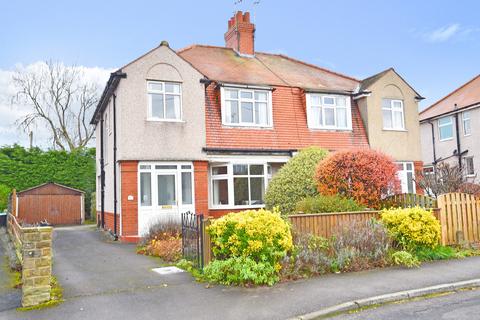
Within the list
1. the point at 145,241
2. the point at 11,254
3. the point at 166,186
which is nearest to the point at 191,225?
the point at 145,241

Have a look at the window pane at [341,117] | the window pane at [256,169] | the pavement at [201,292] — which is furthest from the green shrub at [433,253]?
the window pane at [341,117]

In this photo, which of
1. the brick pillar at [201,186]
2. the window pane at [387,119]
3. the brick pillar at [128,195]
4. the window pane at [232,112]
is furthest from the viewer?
the window pane at [387,119]

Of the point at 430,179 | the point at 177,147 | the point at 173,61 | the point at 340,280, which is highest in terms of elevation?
the point at 173,61

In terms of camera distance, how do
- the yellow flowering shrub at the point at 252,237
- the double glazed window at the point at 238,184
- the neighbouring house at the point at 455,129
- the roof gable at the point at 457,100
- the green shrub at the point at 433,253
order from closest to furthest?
the yellow flowering shrub at the point at 252,237 < the green shrub at the point at 433,253 < the double glazed window at the point at 238,184 < the neighbouring house at the point at 455,129 < the roof gable at the point at 457,100

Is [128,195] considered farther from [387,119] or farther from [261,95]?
[387,119]

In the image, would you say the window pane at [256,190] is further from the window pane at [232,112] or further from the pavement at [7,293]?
the pavement at [7,293]

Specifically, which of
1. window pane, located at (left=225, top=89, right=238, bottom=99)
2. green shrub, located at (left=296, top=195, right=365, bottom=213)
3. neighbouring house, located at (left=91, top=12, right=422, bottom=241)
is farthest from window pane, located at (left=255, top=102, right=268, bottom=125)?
green shrub, located at (left=296, top=195, right=365, bottom=213)

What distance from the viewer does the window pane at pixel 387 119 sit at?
793 inches

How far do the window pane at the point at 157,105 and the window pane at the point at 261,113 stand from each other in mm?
4182

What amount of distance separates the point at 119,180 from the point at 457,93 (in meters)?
23.7

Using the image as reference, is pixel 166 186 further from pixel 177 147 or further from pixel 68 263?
pixel 68 263

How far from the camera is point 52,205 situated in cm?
2308

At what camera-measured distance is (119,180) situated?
609 inches

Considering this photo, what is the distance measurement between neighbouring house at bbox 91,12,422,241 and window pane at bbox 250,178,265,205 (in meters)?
0.04
